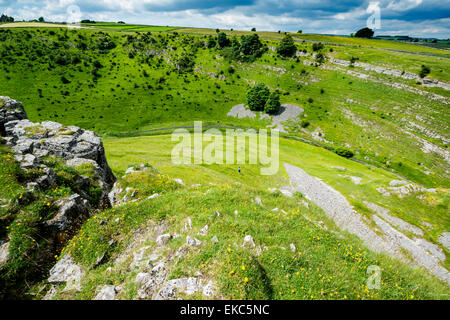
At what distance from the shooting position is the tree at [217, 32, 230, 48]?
468 ft

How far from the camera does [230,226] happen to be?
37.4 ft

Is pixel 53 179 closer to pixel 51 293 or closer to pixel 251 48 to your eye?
pixel 51 293

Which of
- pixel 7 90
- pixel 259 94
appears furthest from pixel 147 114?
pixel 7 90

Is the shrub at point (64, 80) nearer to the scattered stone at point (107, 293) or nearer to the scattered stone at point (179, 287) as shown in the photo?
the scattered stone at point (107, 293)

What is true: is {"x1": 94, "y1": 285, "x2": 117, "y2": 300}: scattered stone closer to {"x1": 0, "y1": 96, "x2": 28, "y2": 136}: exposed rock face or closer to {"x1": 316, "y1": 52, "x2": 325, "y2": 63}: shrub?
{"x1": 0, "y1": 96, "x2": 28, "y2": 136}: exposed rock face

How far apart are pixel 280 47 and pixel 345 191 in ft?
409

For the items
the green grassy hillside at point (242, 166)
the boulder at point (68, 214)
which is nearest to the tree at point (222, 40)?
the green grassy hillside at point (242, 166)

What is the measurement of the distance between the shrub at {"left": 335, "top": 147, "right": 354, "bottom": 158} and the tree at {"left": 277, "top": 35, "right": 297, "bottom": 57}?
9059 cm

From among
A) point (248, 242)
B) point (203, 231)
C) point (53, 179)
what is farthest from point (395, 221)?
point (53, 179)

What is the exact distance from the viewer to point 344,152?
6869 cm

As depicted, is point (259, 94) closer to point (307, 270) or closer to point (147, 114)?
point (147, 114)

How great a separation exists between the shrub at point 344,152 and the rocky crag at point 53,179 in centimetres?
7519

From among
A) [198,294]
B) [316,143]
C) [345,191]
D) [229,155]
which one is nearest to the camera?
[198,294]

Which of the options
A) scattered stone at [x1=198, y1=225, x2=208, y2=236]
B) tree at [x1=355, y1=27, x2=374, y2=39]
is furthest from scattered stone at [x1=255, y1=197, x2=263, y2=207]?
tree at [x1=355, y1=27, x2=374, y2=39]
